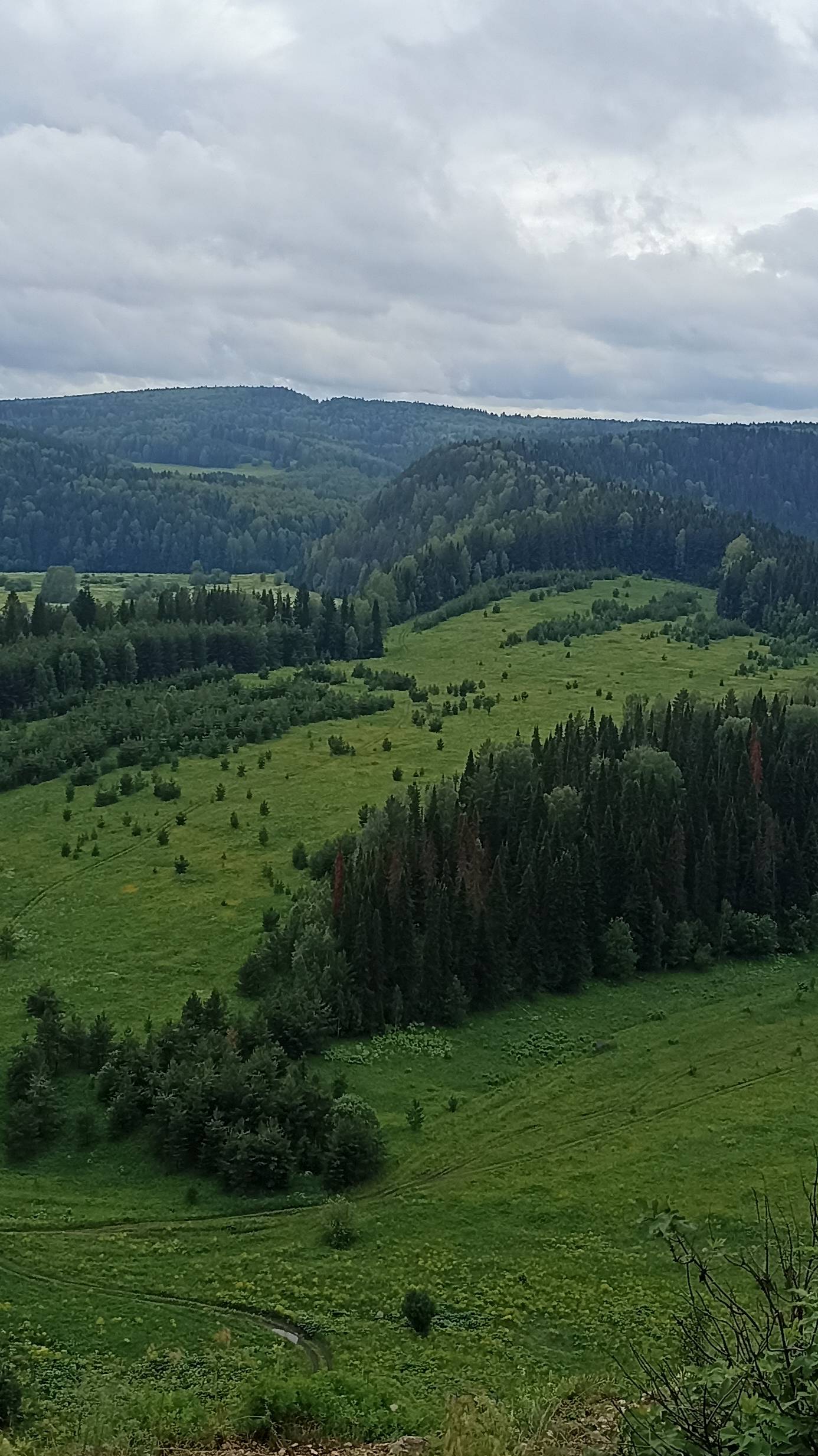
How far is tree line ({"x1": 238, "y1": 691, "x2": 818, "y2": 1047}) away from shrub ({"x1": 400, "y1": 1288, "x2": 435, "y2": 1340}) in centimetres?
2149

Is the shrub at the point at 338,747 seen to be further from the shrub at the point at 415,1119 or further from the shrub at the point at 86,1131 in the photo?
the shrub at the point at 86,1131

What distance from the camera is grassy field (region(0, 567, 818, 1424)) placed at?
122 ft

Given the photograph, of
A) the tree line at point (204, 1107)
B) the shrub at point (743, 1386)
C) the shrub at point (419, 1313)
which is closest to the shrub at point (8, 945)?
the tree line at point (204, 1107)

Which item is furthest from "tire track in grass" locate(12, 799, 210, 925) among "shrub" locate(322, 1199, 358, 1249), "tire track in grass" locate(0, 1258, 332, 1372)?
"shrub" locate(322, 1199, 358, 1249)

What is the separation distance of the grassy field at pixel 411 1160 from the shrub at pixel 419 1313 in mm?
401

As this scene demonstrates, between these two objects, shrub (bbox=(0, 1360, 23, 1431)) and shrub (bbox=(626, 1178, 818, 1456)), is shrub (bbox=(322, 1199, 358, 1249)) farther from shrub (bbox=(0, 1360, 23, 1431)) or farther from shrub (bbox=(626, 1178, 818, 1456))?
shrub (bbox=(626, 1178, 818, 1456))

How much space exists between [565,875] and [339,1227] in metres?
32.4

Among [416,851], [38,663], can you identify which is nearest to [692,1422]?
[416,851]

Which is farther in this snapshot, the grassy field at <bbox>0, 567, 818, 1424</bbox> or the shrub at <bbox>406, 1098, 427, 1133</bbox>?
the shrub at <bbox>406, 1098, 427, 1133</bbox>

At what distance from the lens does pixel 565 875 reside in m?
71.2

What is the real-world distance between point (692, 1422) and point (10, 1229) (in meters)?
34.7

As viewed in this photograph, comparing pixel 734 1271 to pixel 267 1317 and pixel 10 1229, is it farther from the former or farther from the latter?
pixel 10 1229

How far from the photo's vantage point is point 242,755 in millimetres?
110688

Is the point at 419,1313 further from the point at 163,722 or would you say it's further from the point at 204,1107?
the point at 163,722
